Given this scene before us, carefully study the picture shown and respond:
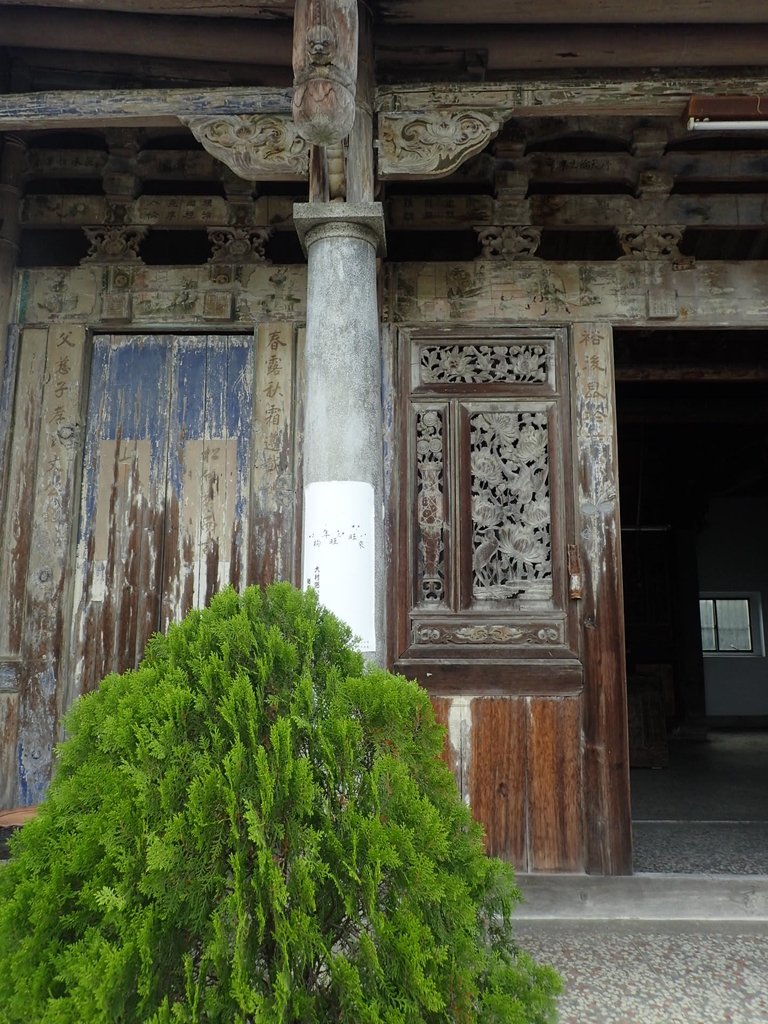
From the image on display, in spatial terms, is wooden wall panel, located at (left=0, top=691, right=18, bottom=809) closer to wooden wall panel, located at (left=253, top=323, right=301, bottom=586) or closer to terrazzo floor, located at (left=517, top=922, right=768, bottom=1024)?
wooden wall panel, located at (left=253, top=323, right=301, bottom=586)

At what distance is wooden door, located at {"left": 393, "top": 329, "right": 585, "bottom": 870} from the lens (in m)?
3.96

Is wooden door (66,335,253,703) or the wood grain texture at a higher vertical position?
wooden door (66,335,253,703)

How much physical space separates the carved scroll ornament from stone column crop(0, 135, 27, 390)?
7.33 ft

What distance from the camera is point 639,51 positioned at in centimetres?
395

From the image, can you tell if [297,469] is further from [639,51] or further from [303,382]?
[639,51]

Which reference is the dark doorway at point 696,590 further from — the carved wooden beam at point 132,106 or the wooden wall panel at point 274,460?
the carved wooden beam at point 132,106

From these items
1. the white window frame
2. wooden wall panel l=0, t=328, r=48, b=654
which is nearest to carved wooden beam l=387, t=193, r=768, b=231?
wooden wall panel l=0, t=328, r=48, b=654

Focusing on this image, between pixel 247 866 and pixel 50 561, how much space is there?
10.7 feet

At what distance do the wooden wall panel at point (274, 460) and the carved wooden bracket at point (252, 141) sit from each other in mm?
1027

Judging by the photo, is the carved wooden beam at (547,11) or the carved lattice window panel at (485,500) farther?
the carved lattice window panel at (485,500)

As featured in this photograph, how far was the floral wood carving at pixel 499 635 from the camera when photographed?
13.3ft

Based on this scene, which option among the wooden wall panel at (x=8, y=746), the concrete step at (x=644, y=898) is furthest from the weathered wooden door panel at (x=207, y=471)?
the concrete step at (x=644, y=898)

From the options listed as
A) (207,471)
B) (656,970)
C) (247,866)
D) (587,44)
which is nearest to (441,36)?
(587,44)

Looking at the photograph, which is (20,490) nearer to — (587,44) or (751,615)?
(587,44)
